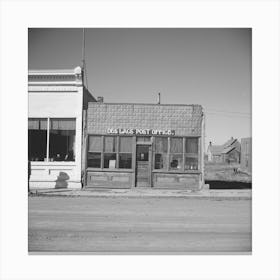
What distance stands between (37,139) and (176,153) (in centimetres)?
722

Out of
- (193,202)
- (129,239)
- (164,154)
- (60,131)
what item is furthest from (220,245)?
(60,131)

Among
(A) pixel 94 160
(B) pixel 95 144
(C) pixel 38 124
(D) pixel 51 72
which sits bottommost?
(A) pixel 94 160

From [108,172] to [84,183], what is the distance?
1325 mm

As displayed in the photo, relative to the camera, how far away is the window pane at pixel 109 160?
629 inches

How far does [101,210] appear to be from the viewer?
10211mm

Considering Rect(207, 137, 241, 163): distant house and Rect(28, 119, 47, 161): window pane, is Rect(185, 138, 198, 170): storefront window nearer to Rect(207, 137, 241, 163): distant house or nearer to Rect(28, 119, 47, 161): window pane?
Rect(28, 119, 47, 161): window pane

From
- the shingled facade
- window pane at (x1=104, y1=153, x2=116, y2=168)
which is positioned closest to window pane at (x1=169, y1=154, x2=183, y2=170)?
the shingled facade

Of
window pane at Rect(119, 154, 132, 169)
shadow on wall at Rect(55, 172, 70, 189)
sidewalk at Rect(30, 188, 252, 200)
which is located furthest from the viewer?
window pane at Rect(119, 154, 132, 169)

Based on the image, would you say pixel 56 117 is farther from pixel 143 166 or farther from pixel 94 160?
pixel 143 166

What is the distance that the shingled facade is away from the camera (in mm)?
15773

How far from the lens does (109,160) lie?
631 inches

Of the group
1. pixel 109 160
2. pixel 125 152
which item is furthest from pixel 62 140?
pixel 125 152

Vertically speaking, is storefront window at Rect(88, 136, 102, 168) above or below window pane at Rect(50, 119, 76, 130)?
below

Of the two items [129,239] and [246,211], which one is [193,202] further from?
[129,239]
